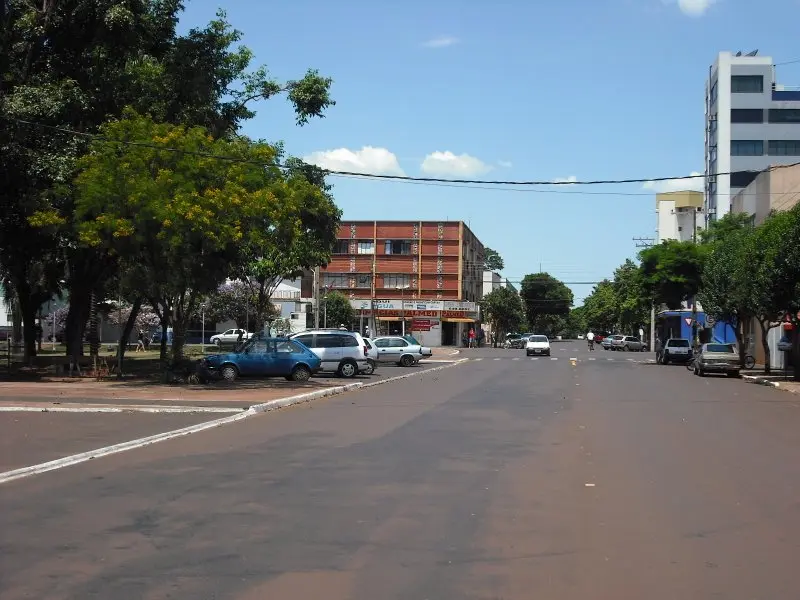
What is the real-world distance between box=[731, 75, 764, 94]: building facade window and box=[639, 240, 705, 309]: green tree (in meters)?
42.6

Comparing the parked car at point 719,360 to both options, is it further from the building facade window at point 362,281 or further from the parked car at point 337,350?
the building facade window at point 362,281

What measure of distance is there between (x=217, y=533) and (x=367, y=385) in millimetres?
21676

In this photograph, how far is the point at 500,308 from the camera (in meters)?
110

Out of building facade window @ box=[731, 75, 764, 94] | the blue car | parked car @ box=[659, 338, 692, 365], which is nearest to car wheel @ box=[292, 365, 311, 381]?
the blue car

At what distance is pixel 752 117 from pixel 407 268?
38.7 m

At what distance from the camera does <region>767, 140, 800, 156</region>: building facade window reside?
3610 inches

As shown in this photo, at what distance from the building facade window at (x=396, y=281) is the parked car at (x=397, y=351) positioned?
4877 centimetres

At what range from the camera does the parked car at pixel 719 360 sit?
39.3 meters

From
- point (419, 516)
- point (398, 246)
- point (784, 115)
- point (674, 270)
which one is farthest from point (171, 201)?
point (784, 115)

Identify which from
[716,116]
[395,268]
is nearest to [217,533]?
[395,268]

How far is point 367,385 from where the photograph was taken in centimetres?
2962

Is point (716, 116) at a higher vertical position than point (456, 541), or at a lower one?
higher

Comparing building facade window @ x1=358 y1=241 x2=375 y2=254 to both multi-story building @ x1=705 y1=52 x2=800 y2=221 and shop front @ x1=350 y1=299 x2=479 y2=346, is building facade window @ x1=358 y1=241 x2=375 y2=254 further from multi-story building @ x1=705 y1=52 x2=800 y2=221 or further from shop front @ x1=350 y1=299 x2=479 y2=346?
multi-story building @ x1=705 y1=52 x2=800 y2=221

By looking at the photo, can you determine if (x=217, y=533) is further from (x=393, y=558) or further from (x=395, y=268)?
(x=395, y=268)
